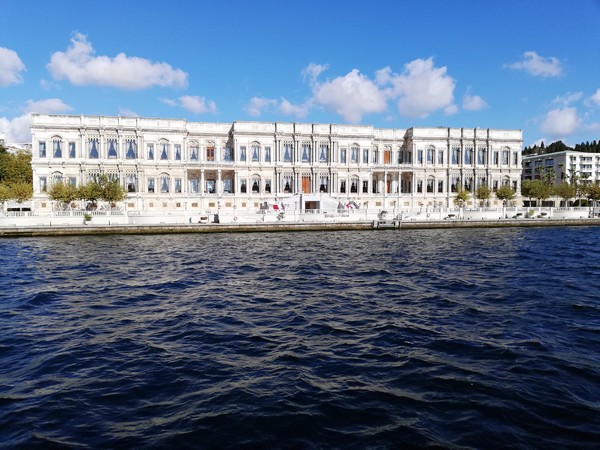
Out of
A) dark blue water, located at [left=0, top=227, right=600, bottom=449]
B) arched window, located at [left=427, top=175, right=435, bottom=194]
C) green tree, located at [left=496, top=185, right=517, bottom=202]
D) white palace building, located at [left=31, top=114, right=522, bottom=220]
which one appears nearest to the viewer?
dark blue water, located at [left=0, top=227, right=600, bottom=449]

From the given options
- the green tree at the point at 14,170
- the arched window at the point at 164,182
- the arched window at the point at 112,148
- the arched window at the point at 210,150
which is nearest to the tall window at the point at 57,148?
the arched window at the point at 112,148

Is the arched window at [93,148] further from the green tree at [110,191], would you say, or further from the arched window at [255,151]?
the arched window at [255,151]

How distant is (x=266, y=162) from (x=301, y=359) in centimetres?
5625

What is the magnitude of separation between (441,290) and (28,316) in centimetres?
1356

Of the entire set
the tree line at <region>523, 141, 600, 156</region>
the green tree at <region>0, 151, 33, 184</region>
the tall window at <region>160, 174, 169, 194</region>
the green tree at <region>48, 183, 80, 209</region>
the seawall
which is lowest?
the seawall

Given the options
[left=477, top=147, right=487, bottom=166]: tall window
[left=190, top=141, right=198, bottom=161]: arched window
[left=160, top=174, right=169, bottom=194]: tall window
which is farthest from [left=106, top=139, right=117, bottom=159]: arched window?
[left=477, top=147, right=487, bottom=166]: tall window

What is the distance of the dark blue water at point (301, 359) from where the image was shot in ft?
21.2

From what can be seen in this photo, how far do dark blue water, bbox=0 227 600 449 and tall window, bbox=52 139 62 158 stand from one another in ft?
145

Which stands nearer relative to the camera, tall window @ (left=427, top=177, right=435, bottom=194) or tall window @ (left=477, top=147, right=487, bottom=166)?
tall window @ (left=427, top=177, right=435, bottom=194)

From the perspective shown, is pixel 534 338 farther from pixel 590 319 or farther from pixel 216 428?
pixel 216 428

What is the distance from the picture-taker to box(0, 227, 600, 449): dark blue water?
21.2 ft

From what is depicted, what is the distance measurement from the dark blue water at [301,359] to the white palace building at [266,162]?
3374 cm

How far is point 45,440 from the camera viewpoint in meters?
6.20

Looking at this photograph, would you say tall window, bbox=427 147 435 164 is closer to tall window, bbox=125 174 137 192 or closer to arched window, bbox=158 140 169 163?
arched window, bbox=158 140 169 163
